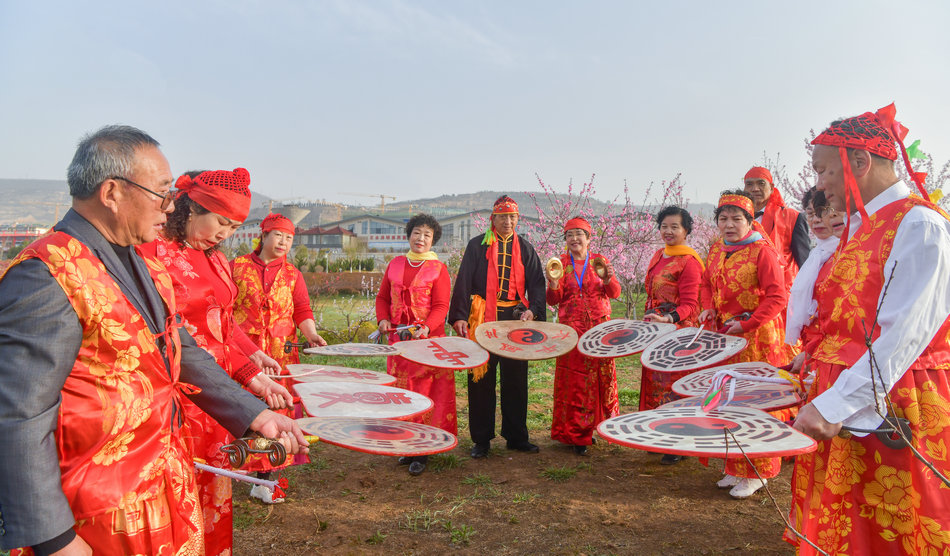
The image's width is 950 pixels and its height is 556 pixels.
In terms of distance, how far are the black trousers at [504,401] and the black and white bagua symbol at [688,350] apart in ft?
4.99

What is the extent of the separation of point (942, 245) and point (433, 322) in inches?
134

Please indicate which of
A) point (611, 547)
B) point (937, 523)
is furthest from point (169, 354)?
point (611, 547)

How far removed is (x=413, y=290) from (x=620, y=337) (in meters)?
1.72

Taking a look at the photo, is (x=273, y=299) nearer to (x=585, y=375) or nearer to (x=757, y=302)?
(x=585, y=375)

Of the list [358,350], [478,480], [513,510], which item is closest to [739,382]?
[513,510]

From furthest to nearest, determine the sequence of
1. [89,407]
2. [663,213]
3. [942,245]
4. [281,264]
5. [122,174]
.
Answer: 1. [663,213]
2. [281,264]
3. [942,245]
4. [122,174]
5. [89,407]

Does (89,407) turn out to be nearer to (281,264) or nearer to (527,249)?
(281,264)

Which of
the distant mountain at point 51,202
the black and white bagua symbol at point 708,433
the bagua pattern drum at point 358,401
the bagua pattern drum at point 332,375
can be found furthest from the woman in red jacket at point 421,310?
the distant mountain at point 51,202

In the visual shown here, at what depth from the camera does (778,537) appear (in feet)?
10.6

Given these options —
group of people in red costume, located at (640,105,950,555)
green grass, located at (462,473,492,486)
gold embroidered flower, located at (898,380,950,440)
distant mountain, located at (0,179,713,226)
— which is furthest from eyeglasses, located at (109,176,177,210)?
distant mountain, located at (0,179,713,226)

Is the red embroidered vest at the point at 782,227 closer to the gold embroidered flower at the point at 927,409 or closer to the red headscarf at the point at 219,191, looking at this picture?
the gold embroidered flower at the point at 927,409

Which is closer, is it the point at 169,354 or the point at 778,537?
the point at 169,354

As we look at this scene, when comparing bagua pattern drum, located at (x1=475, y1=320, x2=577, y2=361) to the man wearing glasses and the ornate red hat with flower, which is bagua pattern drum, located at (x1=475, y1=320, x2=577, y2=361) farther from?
the man wearing glasses

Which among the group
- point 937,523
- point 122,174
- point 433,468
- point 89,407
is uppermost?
point 122,174
